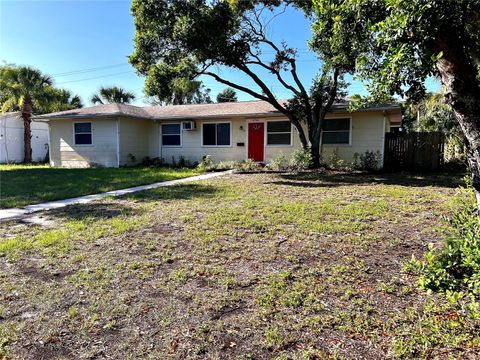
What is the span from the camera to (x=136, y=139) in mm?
18391

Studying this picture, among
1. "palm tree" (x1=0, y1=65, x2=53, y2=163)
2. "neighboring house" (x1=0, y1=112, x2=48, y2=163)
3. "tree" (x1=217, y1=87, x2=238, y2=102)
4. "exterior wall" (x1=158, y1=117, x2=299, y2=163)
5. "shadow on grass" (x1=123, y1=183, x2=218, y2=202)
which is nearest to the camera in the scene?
"shadow on grass" (x1=123, y1=183, x2=218, y2=202)

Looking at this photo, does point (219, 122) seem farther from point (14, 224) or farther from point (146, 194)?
point (14, 224)

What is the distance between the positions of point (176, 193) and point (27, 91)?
1717 centimetres

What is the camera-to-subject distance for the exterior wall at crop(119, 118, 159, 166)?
1753 centimetres

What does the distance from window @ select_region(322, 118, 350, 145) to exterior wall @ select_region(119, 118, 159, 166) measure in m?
9.19

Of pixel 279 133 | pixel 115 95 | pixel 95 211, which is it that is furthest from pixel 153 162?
pixel 115 95

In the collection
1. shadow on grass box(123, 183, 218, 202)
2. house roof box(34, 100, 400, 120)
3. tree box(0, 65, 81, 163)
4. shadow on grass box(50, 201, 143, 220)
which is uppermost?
tree box(0, 65, 81, 163)

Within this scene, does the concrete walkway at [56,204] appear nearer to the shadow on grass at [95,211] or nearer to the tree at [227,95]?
the shadow on grass at [95,211]

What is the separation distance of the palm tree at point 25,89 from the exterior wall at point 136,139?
263 inches

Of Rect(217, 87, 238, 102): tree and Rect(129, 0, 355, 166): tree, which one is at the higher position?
Rect(217, 87, 238, 102): tree

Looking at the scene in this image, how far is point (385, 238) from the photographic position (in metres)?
4.59

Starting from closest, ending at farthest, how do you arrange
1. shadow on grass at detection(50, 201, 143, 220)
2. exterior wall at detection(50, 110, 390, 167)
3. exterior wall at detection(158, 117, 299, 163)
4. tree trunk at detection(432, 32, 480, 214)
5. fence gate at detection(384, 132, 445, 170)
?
Result: tree trunk at detection(432, 32, 480, 214) < shadow on grass at detection(50, 201, 143, 220) < fence gate at detection(384, 132, 445, 170) < exterior wall at detection(50, 110, 390, 167) < exterior wall at detection(158, 117, 299, 163)

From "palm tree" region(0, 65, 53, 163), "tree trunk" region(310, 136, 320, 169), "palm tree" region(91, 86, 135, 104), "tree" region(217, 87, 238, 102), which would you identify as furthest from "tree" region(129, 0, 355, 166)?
"tree" region(217, 87, 238, 102)

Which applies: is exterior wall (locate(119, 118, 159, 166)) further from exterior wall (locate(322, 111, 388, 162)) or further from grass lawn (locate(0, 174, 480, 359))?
grass lawn (locate(0, 174, 480, 359))
